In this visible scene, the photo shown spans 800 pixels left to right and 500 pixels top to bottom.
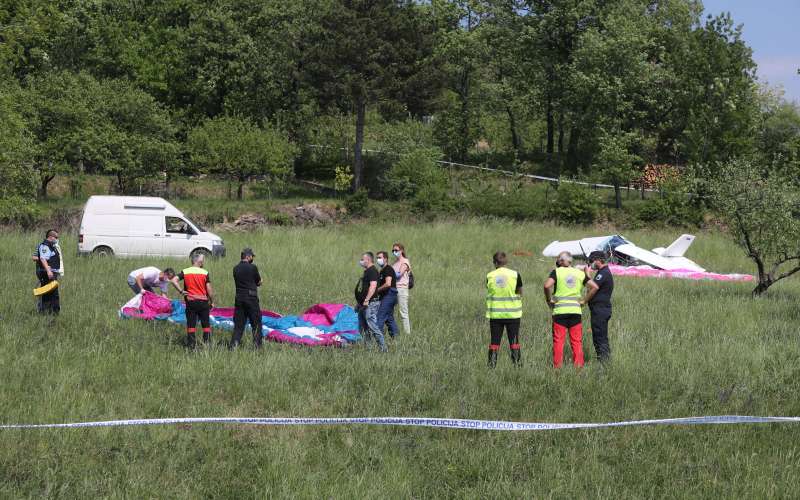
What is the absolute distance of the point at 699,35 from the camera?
45.5m

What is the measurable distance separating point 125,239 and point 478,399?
1985 centimetres

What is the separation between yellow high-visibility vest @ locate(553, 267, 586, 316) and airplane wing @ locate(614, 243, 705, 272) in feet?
56.8

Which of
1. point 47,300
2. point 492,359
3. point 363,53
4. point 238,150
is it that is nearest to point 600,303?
point 492,359

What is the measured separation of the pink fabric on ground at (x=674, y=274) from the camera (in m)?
27.0

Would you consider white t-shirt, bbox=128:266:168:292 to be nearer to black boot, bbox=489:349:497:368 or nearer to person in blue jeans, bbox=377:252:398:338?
person in blue jeans, bbox=377:252:398:338

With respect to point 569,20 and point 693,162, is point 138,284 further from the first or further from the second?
point 569,20

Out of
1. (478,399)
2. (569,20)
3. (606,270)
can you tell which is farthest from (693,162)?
(478,399)

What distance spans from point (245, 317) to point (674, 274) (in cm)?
1826

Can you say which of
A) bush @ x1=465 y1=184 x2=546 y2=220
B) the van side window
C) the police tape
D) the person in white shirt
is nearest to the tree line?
bush @ x1=465 y1=184 x2=546 y2=220

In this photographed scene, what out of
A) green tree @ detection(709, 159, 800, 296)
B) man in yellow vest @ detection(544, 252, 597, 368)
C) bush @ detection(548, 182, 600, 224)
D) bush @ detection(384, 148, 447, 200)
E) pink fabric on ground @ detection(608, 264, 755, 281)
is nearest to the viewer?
man in yellow vest @ detection(544, 252, 597, 368)

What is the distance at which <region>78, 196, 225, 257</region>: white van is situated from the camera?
89.4 feet

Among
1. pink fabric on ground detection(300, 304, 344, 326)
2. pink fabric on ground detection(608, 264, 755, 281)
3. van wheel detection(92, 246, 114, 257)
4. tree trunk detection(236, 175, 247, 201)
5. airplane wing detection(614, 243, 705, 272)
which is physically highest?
tree trunk detection(236, 175, 247, 201)

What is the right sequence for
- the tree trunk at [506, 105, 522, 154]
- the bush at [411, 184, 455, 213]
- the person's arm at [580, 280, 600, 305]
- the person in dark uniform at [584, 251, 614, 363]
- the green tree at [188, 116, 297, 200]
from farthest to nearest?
the tree trunk at [506, 105, 522, 154] < the green tree at [188, 116, 297, 200] < the bush at [411, 184, 455, 213] < the person in dark uniform at [584, 251, 614, 363] < the person's arm at [580, 280, 600, 305]

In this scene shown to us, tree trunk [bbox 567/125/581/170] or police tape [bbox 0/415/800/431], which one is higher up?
tree trunk [bbox 567/125/581/170]
